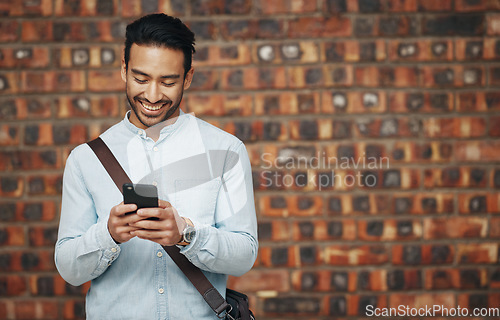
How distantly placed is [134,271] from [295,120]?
121 centimetres

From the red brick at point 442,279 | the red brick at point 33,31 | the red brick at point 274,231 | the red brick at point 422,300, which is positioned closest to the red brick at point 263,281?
the red brick at point 274,231

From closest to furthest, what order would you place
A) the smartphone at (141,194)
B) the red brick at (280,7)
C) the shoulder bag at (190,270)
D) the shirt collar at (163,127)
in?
the smartphone at (141,194)
the shoulder bag at (190,270)
the shirt collar at (163,127)
the red brick at (280,7)

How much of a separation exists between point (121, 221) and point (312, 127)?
132 cm

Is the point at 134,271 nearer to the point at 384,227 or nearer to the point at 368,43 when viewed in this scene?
the point at 384,227

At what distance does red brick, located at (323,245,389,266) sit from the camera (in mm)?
2355

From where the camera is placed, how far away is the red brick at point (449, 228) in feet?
7.77

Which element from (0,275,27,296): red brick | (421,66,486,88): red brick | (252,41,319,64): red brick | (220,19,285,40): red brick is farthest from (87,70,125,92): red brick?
(421,66,486,88): red brick

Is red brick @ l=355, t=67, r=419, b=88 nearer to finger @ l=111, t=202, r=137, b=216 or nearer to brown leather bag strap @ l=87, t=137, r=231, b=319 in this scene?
brown leather bag strap @ l=87, t=137, r=231, b=319

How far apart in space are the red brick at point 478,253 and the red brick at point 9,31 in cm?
246

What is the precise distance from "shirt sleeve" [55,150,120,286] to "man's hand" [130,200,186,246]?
119 millimetres

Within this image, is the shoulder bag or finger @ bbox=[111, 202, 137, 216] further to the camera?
the shoulder bag

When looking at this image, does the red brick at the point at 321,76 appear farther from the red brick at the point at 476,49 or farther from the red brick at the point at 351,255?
the red brick at the point at 351,255

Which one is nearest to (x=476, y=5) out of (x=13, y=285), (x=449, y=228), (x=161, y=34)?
(x=449, y=228)

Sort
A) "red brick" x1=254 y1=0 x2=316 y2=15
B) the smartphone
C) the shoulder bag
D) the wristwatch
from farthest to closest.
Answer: "red brick" x1=254 y1=0 x2=316 y2=15 → the shoulder bag → the wristwatch → the smartphone
